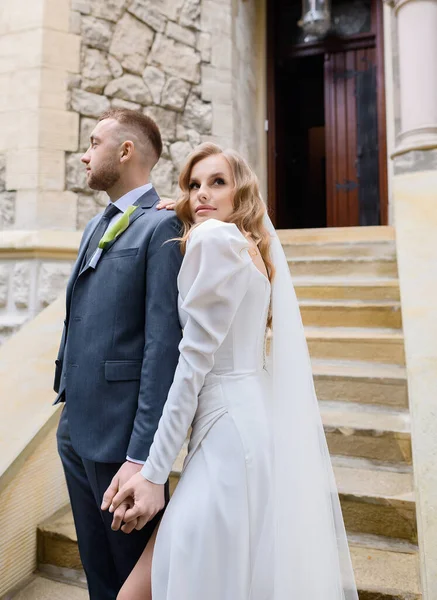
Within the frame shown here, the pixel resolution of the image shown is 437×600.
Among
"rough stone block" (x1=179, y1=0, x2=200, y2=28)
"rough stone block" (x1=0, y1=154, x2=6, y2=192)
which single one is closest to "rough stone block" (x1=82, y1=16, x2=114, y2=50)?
"rough stone block" (x1=179, y1=0, x2=200, y2=28)

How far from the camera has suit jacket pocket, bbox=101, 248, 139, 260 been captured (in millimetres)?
1272

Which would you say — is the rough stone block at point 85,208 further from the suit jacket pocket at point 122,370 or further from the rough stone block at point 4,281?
the suit jacket pocket at point 122,370

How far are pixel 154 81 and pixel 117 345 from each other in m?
3.67

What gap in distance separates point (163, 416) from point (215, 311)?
0.83 feet

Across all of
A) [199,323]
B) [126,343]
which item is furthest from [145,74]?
[199,323]

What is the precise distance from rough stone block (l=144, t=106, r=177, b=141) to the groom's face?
10.0ft

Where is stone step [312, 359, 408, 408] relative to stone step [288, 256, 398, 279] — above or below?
below

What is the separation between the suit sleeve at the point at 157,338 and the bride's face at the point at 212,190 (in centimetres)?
12

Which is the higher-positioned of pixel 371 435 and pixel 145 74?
pixel 145 74

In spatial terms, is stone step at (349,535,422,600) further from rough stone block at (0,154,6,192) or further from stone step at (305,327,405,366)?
rough stone block at (0,154,6,192)

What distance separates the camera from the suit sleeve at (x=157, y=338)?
1146 millimetres

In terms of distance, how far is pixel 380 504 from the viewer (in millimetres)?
1959

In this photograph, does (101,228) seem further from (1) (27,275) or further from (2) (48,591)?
(1) (27,275)

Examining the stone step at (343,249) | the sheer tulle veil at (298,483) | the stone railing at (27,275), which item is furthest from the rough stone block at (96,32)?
the sheer tulle veil at (298,483)
